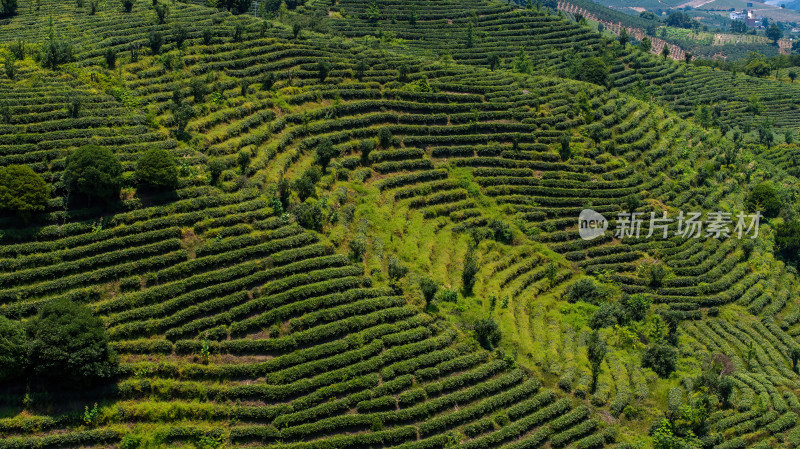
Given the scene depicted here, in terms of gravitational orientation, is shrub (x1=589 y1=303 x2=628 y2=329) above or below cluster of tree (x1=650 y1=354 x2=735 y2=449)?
above

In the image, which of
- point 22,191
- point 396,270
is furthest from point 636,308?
point 22,191

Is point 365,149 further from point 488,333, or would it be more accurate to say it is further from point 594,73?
point 594,73

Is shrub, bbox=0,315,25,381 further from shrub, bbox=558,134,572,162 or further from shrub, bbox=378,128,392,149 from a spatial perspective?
shrub, bbox=558,134,572,162

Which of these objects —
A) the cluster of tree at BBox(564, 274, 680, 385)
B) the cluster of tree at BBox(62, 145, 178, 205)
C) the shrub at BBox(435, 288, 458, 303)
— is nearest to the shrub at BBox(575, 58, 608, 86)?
the cluster of tree at BBox(564, 274, 680, 385)

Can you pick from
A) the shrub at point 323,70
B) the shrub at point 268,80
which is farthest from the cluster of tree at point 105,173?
the shrub at point 323,70

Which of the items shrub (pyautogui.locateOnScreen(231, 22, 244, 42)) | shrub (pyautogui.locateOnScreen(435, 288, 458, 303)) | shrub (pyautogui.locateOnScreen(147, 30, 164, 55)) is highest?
shrub (pyautogui.locateOnScreen(231, 22, 244, 42))

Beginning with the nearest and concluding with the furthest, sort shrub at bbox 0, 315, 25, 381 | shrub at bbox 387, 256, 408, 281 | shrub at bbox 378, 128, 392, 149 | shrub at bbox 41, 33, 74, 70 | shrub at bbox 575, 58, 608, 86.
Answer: shrub at bbox 0, 315, 25, 381 → shrub at bbox 387, 256, 408, 281 → shrub at bbox 41, 33, 74, 70 → shrub at bbox 378, 128, 392, 149 → shrub at bbox 575, 58, 608, 86
